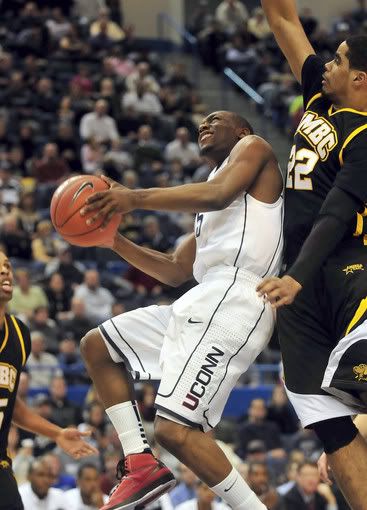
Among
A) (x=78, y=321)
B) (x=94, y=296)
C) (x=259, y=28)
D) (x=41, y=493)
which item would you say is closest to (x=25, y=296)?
(x=78, y=321)

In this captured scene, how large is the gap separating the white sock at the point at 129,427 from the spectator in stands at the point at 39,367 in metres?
6.82

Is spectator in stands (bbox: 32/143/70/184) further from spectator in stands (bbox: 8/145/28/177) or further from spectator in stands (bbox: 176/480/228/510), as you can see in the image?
spectator in stands (bbox: 176/480/228/510)

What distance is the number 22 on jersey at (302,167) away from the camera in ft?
17.5

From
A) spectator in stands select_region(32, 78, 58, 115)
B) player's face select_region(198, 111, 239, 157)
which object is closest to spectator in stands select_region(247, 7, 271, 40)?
spectator in stands select_region(32, 78, 58, 115)

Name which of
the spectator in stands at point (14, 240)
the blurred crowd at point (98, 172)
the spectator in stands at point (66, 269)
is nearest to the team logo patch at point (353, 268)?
the blurred crowd at point (98, 172)

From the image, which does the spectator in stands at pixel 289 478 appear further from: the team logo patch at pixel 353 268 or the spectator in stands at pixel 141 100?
the spectator in stands at pixel 141 100

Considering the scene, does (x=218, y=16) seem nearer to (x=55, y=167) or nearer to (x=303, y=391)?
(x=55, y=167)

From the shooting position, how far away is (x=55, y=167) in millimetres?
16047

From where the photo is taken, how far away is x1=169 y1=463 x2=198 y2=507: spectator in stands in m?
10.3

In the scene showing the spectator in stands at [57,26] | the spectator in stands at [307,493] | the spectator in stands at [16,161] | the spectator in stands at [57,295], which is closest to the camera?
the spectator in stands at [307,493]

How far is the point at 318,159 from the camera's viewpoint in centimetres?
530

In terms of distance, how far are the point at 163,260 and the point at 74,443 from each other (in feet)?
3.62

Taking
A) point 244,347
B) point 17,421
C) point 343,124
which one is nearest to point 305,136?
point 343,124

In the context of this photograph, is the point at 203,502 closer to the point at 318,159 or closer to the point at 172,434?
the point at 172,434
